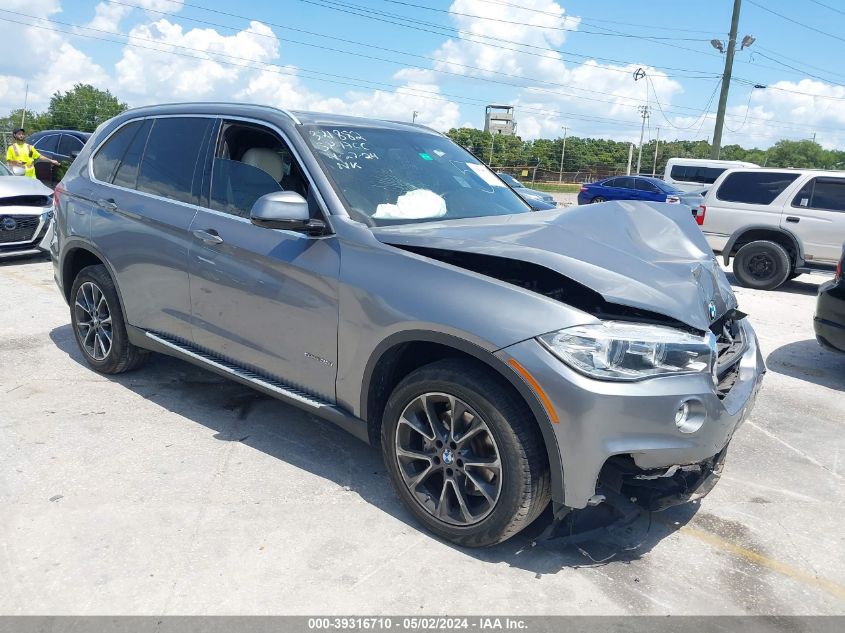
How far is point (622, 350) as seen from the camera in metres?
2.69

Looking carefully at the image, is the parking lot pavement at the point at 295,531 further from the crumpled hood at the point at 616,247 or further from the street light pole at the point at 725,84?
the street light pole at the point at 725,84

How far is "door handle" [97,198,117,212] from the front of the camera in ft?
15.3

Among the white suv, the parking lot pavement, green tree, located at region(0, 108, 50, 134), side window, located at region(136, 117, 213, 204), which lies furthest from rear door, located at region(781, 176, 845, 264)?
green tree, located at region(0, 108, 50, 134)

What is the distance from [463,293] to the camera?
115 inches

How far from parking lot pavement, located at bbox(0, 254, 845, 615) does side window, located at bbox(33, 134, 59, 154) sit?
13464 mm

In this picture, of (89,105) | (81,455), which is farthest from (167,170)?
(89,105)

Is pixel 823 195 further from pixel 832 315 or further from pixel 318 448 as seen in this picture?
pixel 318 448

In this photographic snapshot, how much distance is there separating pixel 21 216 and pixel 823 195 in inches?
440

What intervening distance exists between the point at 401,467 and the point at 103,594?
131cm

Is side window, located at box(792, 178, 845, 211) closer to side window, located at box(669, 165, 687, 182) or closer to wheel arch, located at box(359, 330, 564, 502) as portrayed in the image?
wheel arch, located at box(359, 330, 564, 502)

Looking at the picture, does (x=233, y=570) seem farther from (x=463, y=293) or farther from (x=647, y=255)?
(x=647, y=255)

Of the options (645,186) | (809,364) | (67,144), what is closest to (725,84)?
(645,186)

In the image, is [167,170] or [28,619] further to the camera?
[167,170]

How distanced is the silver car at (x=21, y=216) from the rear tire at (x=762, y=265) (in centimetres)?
986
